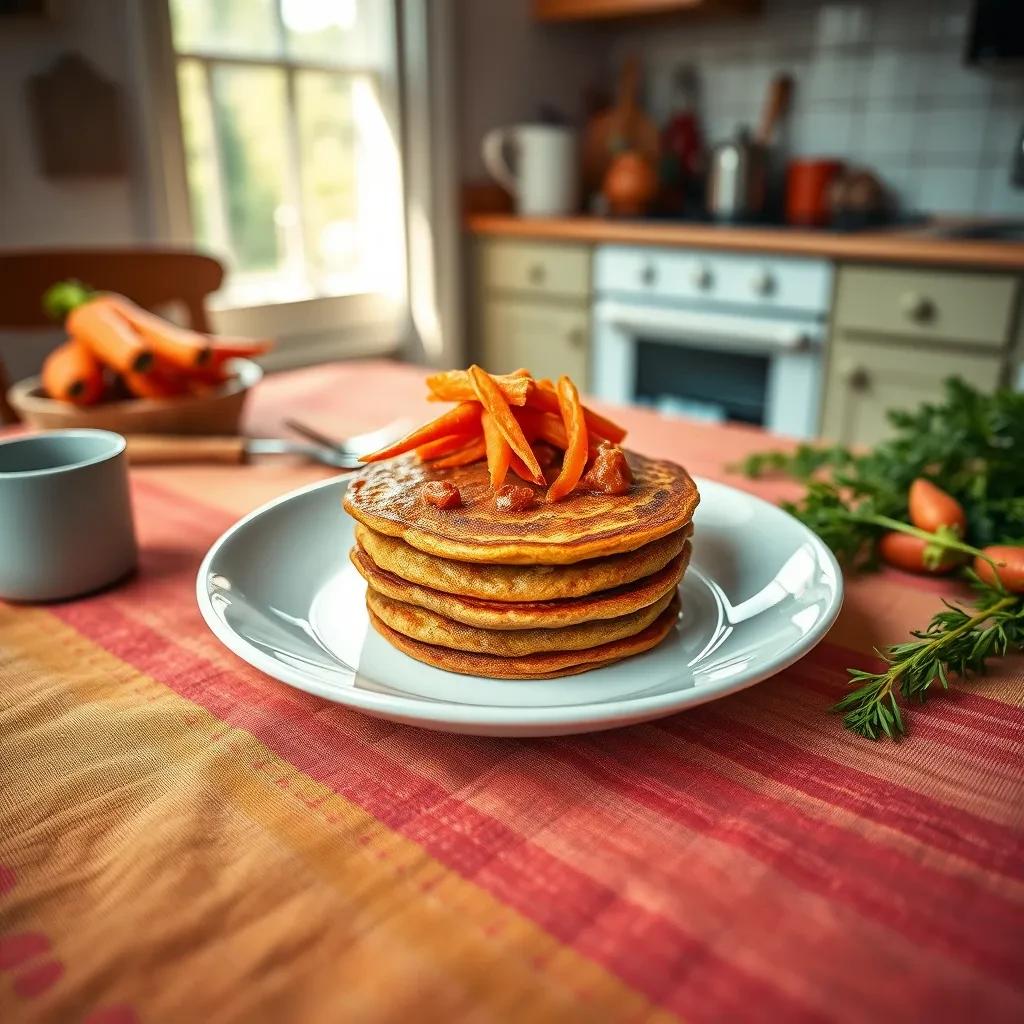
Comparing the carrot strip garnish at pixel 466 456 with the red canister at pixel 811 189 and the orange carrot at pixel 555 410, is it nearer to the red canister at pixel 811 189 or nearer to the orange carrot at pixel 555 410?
the orange carrot at pixel 555 410

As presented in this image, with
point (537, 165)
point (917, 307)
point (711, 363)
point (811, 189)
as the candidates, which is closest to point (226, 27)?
point (537, 165)

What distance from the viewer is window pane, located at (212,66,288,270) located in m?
2.72

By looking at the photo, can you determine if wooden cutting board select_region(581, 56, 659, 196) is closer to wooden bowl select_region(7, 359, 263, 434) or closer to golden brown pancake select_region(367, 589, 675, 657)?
wooden bowl select_region(7, 359, 263, 434)

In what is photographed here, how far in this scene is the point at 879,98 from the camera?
10.1ft

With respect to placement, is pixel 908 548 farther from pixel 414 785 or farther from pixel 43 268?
pixel 43 268

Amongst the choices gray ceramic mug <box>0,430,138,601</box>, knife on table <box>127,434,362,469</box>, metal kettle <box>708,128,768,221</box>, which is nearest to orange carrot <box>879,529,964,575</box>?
knife on table <box>127,434,362,469</box>

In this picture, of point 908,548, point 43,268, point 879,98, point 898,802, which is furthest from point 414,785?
point 879,98

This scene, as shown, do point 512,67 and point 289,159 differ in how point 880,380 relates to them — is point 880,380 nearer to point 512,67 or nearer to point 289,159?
point 512,67

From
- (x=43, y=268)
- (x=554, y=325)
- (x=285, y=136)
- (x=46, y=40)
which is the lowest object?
(x=554, y=325)

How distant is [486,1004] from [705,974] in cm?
11

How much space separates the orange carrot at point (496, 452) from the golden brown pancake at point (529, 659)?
0.45ft

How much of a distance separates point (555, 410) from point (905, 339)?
2.08 m

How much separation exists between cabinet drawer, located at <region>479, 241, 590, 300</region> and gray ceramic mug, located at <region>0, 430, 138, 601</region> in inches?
96.1

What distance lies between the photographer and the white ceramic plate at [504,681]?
52 cm
